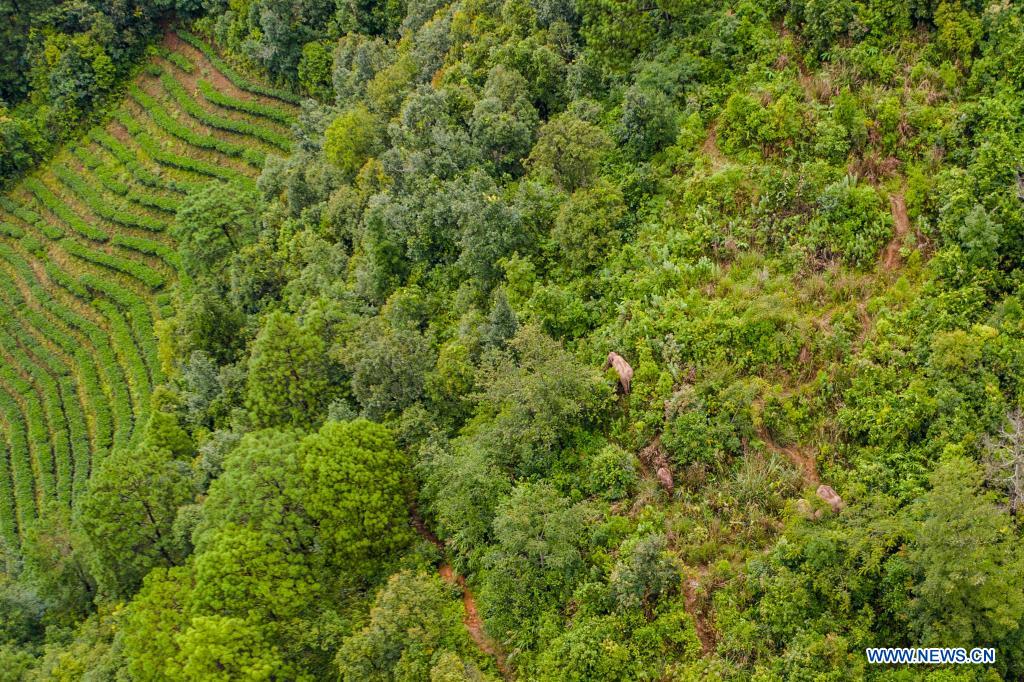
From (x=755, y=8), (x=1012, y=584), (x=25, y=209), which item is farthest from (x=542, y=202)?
(x=25, y=209)

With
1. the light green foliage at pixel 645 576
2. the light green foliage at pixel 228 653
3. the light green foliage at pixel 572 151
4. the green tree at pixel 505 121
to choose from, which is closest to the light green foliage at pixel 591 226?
the light green foliage at pixel 572 151

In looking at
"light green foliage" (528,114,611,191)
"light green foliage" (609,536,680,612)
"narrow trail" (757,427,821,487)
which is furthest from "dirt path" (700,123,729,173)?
"light green foliage" (609,536,680,612)

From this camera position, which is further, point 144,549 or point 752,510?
point 144,549

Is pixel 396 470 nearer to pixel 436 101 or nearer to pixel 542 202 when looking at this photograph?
pixel 542 202

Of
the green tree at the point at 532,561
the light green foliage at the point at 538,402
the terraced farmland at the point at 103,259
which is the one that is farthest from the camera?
the terraced farmland at the point at 103,259

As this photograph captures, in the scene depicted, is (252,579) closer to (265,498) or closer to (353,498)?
(265,498)

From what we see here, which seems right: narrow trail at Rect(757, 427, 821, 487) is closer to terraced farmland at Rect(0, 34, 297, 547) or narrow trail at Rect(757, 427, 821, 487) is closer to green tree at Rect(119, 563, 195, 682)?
green tree at Rect(119, 563, 195, 682)

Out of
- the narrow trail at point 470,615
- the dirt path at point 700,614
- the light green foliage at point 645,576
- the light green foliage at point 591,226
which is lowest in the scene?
the narrow trail at point 470,615

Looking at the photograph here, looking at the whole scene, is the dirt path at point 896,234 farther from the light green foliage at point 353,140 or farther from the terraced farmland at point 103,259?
the terraced farmland at point 103,259
